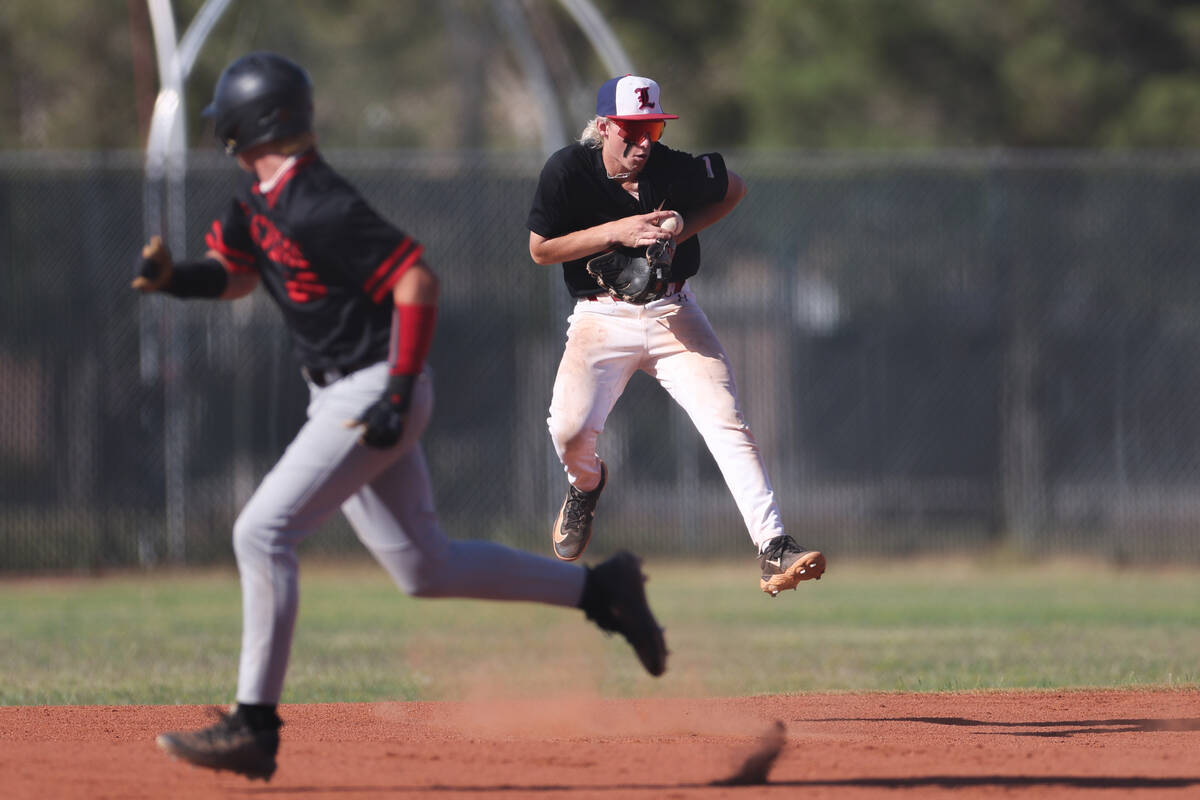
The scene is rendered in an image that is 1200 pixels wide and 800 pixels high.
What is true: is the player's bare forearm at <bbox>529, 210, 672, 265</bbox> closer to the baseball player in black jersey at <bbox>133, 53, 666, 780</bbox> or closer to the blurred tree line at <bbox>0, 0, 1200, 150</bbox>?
the baseball player in black jersey at <bbox>133, 53, 666, 780</bbox>

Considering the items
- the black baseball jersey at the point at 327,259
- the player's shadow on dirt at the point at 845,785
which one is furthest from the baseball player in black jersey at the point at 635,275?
the black baseball jersey at the point at 327,259

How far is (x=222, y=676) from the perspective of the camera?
9.51 meters

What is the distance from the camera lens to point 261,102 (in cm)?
530

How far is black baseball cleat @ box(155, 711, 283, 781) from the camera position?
5156 millimetres

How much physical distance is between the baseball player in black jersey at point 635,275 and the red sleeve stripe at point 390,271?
1862 millimetres

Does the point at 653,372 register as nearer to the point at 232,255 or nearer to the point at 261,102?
the point at 232,255

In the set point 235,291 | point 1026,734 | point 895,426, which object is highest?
point 235,291

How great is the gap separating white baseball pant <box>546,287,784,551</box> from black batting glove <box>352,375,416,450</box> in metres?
2.15

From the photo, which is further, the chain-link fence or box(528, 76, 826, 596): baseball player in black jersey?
the chain-link fence

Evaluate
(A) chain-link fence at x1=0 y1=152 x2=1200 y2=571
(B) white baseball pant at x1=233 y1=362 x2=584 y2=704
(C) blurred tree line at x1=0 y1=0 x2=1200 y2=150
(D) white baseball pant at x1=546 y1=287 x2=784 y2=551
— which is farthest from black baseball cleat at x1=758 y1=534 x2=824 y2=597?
(C) blurred tree line at x1=0 y1=0 x2=1200 y2=150

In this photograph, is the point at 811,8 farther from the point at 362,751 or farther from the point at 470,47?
the point at 362,751

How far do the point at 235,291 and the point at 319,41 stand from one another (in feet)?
88.2

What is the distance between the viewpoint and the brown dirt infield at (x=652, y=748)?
5.41 meters

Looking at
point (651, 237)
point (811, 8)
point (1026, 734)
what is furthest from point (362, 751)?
point (811, 8)
